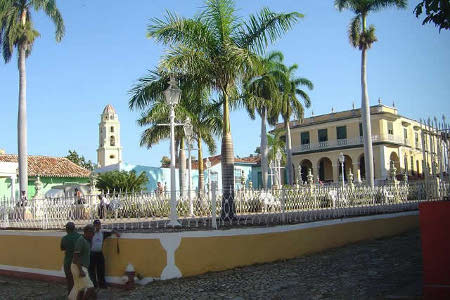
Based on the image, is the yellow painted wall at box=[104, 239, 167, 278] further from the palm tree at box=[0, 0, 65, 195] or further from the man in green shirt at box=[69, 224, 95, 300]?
the palm tree at box=[0, 0, 65, 195]

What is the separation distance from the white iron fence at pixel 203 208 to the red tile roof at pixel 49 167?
23232mm

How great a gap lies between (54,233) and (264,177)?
15.8 m

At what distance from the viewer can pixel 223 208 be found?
30.5 feet

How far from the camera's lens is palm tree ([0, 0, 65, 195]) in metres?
20.6

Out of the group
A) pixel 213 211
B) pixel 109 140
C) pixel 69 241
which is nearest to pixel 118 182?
pixel 69 241

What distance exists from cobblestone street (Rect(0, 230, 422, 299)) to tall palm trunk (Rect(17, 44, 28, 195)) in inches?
434

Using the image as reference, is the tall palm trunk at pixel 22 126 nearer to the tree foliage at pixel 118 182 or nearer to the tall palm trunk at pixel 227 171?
the tree foliage at pixel 118 182

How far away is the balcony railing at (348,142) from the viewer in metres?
40.2

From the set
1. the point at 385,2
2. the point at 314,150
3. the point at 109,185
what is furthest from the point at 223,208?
the point at 314,150

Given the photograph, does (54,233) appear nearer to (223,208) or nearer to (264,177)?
(223,208)

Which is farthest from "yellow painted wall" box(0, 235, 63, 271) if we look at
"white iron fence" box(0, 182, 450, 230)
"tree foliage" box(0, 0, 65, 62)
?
"tree foliage" box(0, 0, 65, 62)

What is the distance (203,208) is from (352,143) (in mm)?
34575

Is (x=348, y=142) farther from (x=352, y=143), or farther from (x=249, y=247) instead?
Result: (x=249, y=247)

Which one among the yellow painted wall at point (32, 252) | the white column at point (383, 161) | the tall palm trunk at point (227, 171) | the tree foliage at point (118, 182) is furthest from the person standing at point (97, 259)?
the white column at point (383, 161)
